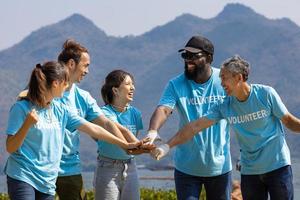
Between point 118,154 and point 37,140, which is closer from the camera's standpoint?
point 37,140

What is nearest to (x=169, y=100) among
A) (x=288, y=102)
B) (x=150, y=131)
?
(x=150, y=131)

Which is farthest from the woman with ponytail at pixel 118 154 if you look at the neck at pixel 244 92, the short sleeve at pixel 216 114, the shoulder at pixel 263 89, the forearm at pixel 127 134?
the shoulder at pixel 263 89

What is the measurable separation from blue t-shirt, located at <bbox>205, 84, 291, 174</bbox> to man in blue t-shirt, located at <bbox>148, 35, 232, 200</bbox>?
→ 55 centimetres

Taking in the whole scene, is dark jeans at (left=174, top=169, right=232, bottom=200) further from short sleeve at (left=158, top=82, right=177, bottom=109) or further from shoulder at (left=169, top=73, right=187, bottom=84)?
shoulder at (left=169, top=73, right=187, bottom=84)

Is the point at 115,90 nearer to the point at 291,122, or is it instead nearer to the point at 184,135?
the point at 184,135

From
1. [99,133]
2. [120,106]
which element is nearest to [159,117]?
[120,106]

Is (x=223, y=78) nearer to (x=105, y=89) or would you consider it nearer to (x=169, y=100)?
(x=169, y=100)

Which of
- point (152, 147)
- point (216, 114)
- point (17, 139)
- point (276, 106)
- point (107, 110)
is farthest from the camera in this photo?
point (107, 110)

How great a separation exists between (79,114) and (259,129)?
1.67 metres

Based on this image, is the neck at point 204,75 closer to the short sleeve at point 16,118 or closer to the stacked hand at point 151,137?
the stacked hand at point 151,137

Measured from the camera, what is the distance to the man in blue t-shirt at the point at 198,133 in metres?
7.55

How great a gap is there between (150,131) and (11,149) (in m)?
1.83

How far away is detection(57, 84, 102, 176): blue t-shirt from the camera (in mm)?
7441

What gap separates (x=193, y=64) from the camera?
25.2ft
